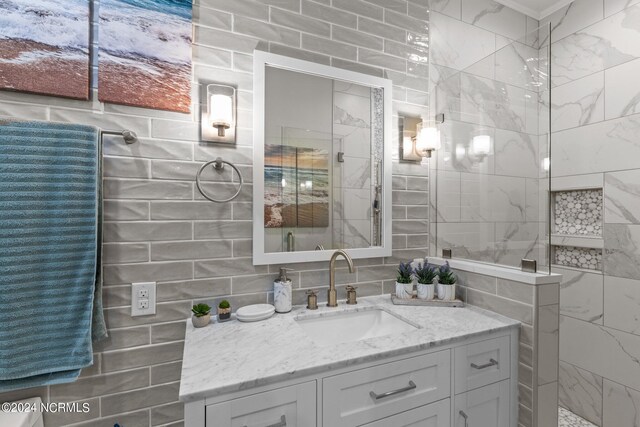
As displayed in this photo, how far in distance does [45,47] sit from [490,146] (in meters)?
2.01

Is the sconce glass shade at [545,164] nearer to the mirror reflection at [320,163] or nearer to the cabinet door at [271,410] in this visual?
the mirror reflection at [320,163]

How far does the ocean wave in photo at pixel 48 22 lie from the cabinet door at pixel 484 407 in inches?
78.0

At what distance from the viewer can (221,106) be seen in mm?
1310

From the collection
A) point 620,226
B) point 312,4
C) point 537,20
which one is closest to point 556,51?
point 537,20

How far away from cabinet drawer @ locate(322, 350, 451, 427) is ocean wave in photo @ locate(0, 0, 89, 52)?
151cm

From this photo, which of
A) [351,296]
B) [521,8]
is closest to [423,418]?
[351,296]

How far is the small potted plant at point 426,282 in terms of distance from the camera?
1614mm

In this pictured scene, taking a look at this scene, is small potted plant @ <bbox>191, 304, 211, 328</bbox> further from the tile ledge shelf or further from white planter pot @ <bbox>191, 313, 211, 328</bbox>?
the tile ledge shelf

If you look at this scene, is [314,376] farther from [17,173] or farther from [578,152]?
[578,152]

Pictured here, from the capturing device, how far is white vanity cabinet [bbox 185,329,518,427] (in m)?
0.88

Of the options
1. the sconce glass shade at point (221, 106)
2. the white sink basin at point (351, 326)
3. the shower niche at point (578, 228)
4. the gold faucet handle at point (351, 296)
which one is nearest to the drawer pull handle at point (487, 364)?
the white sink basin at point (351, 326)

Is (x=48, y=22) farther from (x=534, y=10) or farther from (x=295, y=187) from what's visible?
(x=534, y=10)

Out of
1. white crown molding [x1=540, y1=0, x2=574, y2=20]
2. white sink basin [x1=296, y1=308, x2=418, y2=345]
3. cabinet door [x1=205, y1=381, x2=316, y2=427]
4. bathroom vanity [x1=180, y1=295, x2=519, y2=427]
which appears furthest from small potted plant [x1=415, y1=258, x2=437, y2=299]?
white crown molding [x1=540, y1=0, x2=574, y2=20]

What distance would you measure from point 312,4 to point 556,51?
6.32ft
